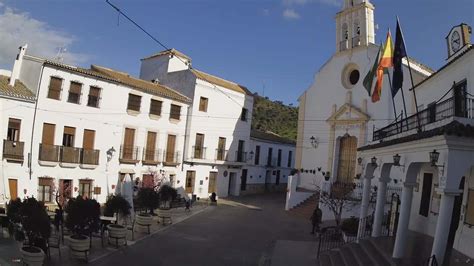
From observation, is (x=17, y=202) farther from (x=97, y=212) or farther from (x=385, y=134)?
(x=385, y=134)

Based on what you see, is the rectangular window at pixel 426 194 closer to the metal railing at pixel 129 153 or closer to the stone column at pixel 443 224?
the stone column at pixel 443 224

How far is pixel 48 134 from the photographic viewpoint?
23.0 meters

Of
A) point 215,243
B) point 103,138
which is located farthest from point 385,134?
point 103,138

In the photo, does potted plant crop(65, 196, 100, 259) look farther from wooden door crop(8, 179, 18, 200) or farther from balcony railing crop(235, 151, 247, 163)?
balcony railing crop(235, 151, 247, 163)

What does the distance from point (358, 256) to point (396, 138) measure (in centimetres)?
361

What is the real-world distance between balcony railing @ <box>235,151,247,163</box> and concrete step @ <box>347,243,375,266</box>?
21540 mm

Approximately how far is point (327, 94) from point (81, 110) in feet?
52.3

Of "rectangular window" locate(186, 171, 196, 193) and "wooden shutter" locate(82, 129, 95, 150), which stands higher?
"wooden shutter" locate(82, 129, 95, 150)

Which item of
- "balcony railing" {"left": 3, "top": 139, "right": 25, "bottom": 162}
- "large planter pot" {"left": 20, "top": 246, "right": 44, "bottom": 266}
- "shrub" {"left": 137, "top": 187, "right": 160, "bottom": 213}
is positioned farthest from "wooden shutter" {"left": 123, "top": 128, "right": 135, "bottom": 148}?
"large planter pot" {"left": 20, "top": 246, "right": 44, "bottom": 266}

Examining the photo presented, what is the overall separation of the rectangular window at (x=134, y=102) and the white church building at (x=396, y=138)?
11.1m

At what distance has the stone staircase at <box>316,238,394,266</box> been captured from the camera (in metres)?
11.3

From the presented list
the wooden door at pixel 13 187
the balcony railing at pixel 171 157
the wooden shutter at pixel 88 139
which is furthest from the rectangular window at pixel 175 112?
the wooden door at pixel 13 187

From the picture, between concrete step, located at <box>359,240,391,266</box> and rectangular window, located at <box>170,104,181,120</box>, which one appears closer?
concrete step, located at <box>359,240,391,266</box>

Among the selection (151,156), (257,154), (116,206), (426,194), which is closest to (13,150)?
(116,206)
